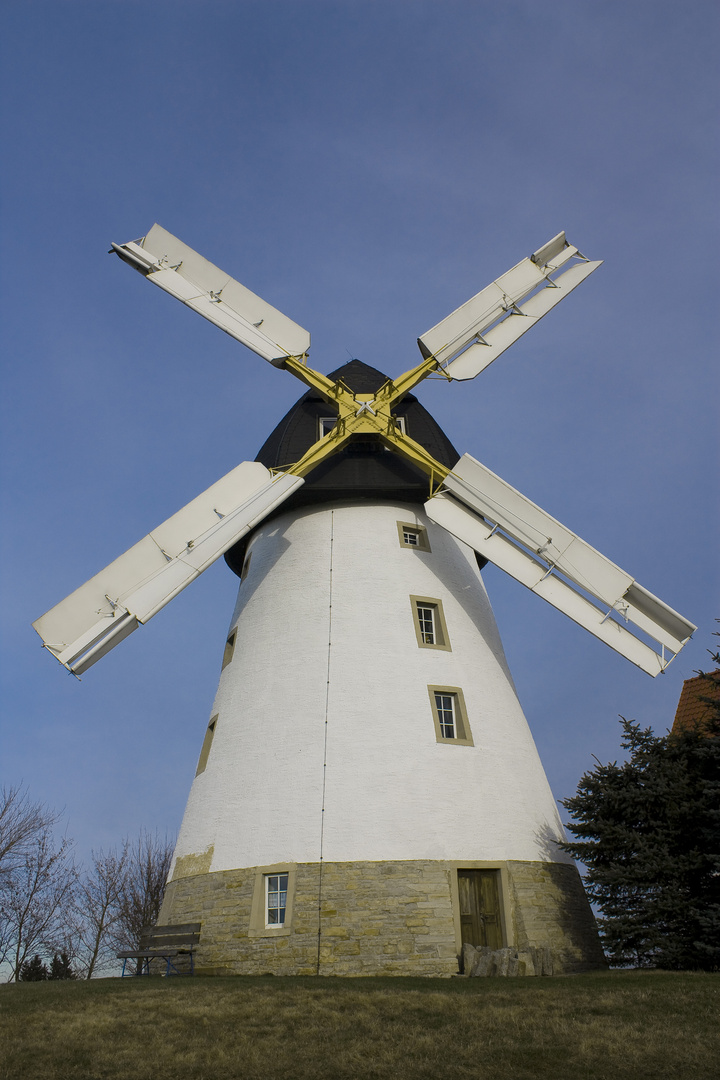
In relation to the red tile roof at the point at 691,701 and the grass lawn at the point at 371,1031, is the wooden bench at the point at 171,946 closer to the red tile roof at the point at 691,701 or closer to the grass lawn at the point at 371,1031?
the grass lawn at the point at 371,1031

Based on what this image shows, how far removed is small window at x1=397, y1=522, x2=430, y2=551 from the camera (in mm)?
17969

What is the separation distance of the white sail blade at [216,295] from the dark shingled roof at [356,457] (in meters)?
1.45

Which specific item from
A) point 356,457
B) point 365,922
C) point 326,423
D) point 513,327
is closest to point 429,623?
point 356,457

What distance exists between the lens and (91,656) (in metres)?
14.2

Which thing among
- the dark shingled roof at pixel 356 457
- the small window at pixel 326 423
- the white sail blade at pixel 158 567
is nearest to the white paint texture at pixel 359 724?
the dark shingled roof at pixel 356 457

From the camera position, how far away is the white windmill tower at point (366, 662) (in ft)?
42.9

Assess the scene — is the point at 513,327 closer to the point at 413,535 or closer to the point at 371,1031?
the point at 413,535

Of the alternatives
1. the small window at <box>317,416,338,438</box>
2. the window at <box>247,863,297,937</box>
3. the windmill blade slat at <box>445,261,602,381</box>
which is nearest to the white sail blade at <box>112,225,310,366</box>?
the small window at <box>317,416,338,438</box>

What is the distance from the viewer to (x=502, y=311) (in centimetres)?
1873

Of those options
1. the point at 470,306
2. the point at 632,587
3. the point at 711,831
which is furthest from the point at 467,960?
the point at 470,306

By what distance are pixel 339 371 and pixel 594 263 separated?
23.4 feet

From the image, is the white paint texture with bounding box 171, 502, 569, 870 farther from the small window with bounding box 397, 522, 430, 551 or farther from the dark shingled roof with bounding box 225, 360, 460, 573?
the dark shingled roof with bounding box 225, 360, 460, 573

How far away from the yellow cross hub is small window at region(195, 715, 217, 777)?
5.85 metres

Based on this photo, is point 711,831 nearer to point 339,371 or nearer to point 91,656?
point 91,656
